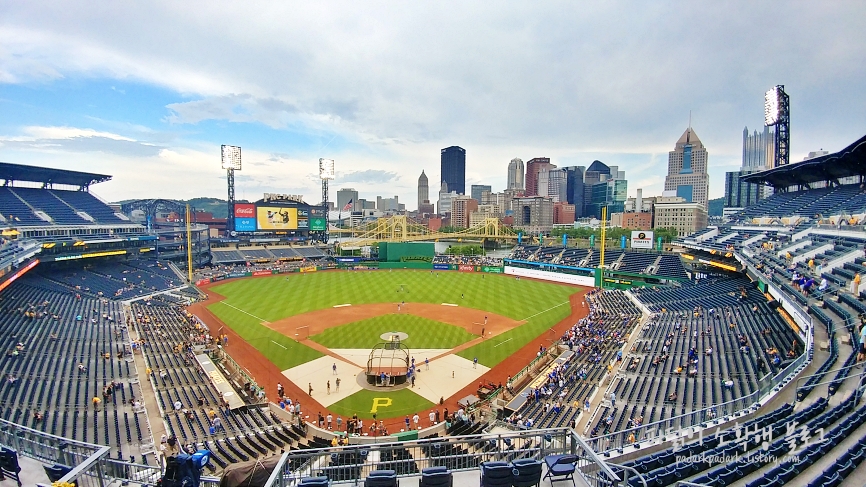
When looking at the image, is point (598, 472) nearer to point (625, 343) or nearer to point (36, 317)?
point (625, 343)

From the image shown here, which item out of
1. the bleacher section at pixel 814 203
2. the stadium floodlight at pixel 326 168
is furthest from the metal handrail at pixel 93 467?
the stadium floodlight at pixel 326 168

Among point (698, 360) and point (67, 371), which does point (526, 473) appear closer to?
point (698, 360)

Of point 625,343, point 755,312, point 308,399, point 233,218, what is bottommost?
point 308,399

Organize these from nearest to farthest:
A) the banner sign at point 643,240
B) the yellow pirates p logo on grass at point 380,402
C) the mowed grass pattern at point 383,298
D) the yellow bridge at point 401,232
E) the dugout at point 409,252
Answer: the yellow pirates p logo on grass at point 380,402, the mowed grass pattern at point 383,298, the banner sign at point 643,240, the dugout at point 409,252, the yellow bridge at point 401,232

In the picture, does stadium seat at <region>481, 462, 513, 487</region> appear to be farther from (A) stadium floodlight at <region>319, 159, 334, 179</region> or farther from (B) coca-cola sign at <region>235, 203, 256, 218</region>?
(A) stadium floodlight at <region>319, 159, 334, 179</region>

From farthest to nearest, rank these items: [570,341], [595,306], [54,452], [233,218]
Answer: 1. [233,218]
2. [595,306]
3. [570,341]
4. [54,452]

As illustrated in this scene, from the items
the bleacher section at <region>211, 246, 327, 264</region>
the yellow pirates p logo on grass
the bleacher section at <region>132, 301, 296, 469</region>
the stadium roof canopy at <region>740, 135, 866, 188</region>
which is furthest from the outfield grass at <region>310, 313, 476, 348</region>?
the bleacher section at <region>211, 246, 327, 264</region>

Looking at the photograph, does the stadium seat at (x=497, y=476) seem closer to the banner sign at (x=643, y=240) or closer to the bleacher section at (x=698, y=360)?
the bleacher section at (x=698, y=360)

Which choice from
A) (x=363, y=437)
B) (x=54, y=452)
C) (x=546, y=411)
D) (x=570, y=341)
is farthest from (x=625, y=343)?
(x=54, y=452)
